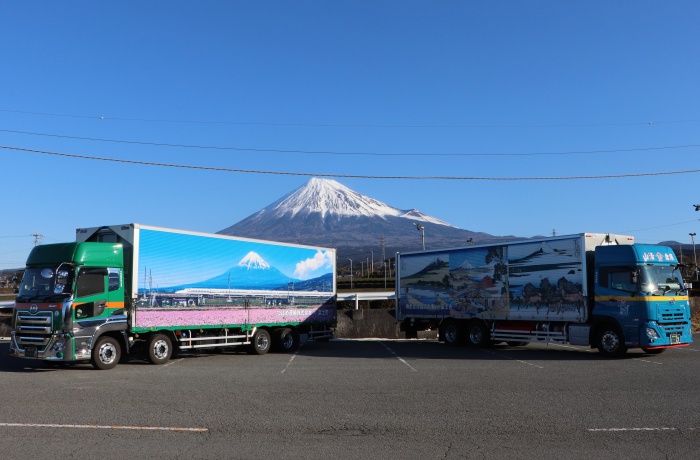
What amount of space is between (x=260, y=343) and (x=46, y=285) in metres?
6.65

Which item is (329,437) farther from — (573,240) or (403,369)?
(573,240)

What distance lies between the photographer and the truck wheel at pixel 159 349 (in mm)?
16484

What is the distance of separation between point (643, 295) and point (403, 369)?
673cm

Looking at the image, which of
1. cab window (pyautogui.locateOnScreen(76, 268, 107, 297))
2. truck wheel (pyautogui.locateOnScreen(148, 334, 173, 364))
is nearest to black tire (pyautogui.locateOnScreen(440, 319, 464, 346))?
truck wheel (pyautogui.locateOnScreen(148, 334, 173, 364))

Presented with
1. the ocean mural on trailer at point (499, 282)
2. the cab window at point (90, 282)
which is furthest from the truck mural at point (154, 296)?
the ocean mural on trailer at point (499, 282)

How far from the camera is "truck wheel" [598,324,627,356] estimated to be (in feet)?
57.1

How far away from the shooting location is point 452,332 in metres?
22.3

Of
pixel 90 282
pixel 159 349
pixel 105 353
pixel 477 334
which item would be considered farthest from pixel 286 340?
pixel 90 282

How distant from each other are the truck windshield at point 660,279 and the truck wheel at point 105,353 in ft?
43.1

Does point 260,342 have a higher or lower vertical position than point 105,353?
lower

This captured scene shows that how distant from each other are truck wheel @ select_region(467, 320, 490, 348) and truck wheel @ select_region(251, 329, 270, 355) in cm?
658

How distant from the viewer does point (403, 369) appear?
15.1 m

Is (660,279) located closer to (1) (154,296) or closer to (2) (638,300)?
(2) (638,300)

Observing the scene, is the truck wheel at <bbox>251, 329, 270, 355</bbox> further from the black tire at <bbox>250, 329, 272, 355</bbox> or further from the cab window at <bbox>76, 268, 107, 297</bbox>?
the cab window at <bbox>76, 268, 107, 297</bbox>
